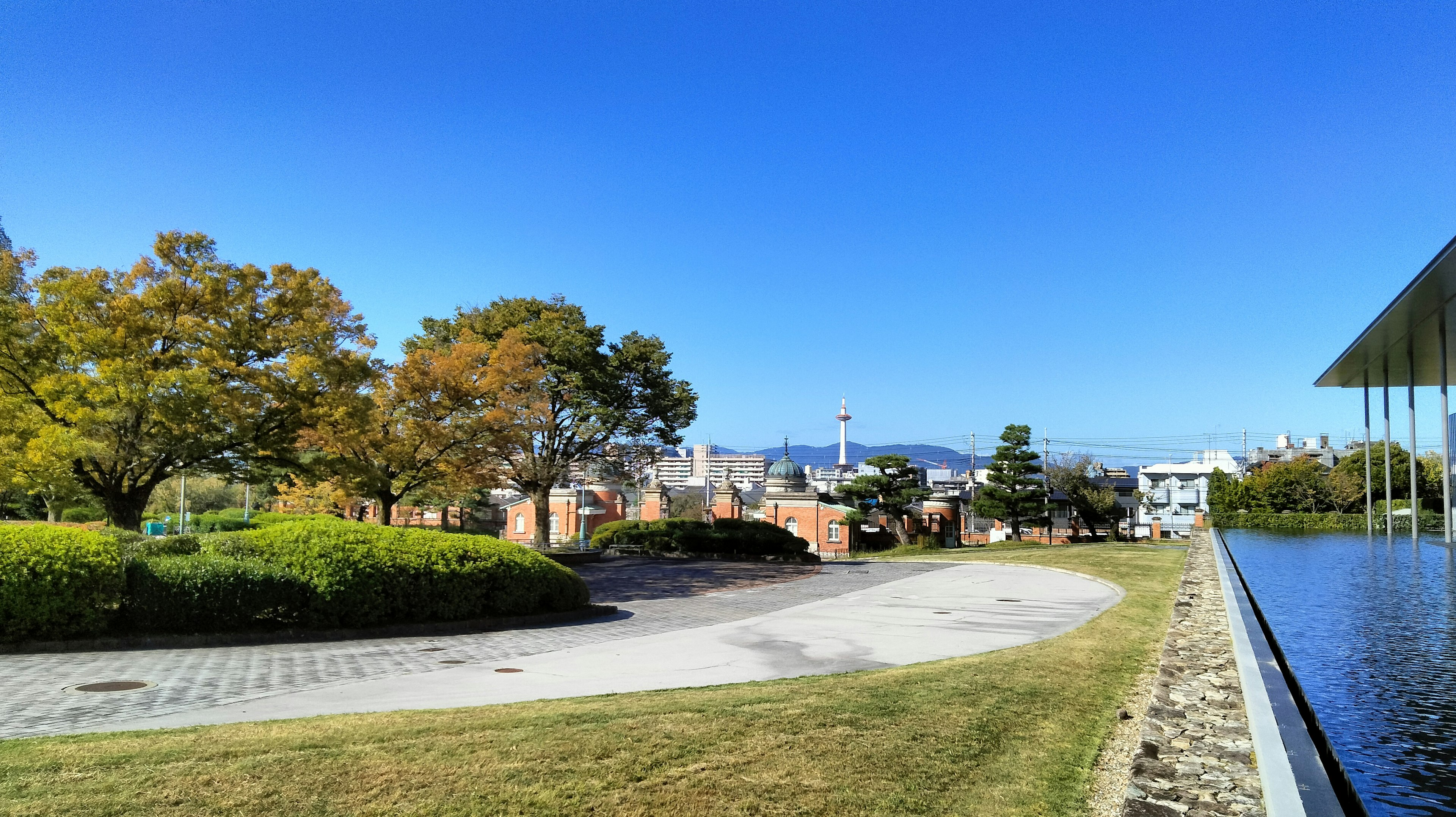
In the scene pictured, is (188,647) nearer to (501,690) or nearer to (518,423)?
(501,690)

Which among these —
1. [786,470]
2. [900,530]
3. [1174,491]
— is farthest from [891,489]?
[1174,491]

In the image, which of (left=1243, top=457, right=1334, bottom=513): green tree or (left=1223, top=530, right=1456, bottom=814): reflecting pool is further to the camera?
(left=1243, top=457, right=1334, bottom=513): green tree

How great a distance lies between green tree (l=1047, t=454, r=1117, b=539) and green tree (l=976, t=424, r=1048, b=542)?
11.3 metres

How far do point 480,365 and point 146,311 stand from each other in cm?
936

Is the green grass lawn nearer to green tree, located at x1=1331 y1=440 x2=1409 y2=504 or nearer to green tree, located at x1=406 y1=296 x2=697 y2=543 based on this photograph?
green tree, located at x1=406 y1=296 x2=697 y2=543

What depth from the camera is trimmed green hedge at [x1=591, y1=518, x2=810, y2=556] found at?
32344mm

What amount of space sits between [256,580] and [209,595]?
515 mm

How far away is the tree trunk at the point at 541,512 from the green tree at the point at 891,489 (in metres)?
16.9

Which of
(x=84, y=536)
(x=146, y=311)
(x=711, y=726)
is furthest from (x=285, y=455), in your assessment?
(x=711, y=726)

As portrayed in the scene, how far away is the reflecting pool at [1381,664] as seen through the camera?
5453 millimetres

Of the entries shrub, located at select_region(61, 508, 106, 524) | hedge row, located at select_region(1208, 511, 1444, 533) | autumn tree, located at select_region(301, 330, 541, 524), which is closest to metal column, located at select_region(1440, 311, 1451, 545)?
hedge row, located at select_region(1208, 511, 1444, 533)

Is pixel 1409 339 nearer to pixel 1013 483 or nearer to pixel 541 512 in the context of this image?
pixel 1013 483

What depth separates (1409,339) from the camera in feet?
81.8

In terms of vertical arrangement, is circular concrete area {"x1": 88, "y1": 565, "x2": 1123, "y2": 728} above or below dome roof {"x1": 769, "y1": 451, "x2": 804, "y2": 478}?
below
